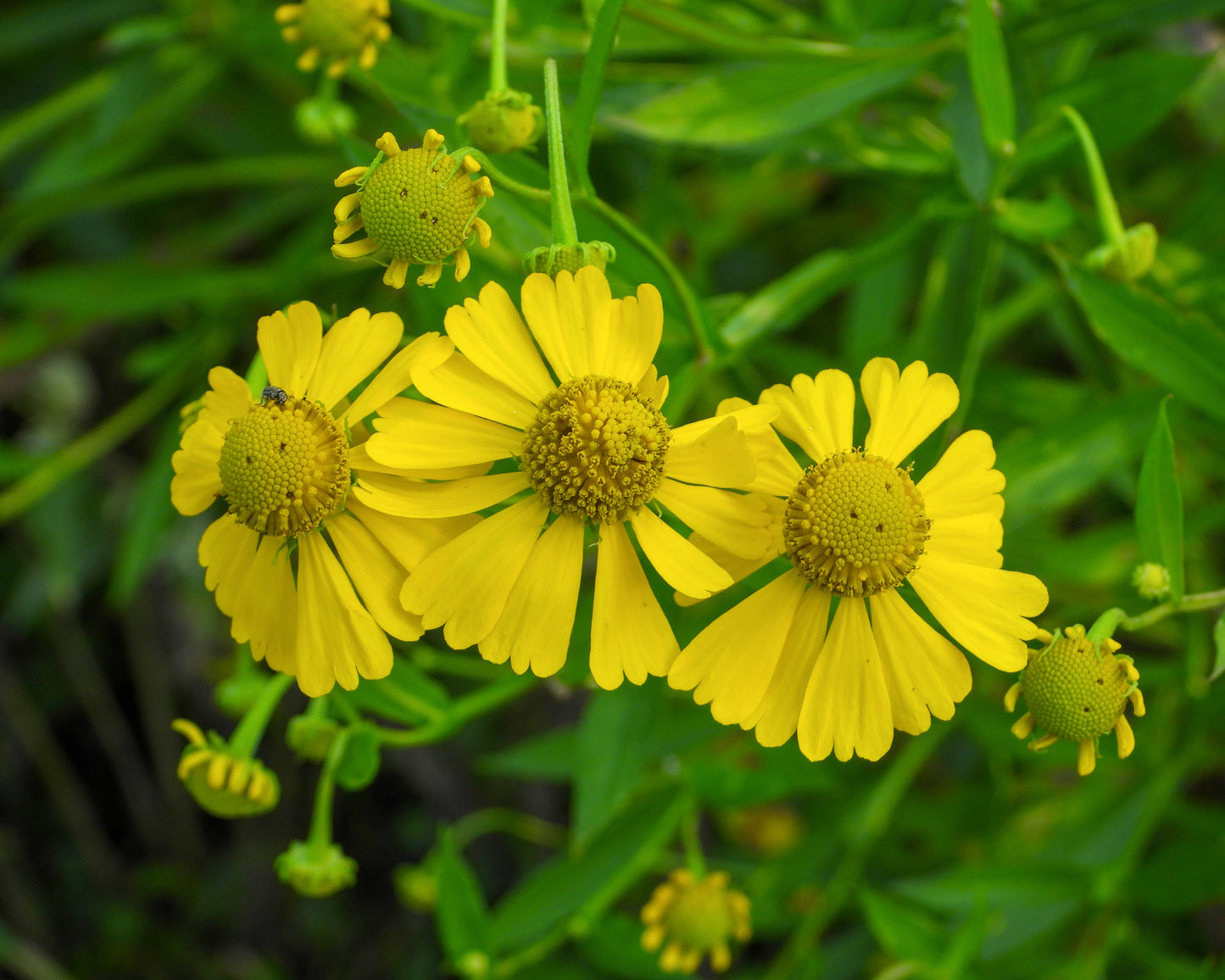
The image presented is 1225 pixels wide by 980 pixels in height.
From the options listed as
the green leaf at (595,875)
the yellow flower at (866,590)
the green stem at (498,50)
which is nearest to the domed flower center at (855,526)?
the yellow flower at (866,590)

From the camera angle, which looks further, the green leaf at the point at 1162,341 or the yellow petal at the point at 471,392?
the green leaf at the point at 1162,341

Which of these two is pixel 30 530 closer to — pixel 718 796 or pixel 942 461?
pixel 718 796

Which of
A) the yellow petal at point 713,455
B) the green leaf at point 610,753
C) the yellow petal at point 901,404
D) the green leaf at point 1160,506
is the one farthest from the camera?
the green leaf at point 610,753

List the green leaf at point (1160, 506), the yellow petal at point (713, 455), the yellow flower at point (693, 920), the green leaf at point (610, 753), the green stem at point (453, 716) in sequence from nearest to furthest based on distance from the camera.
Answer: the yellow petal at point (713, 455) < the green leaf at point (1160, 506) < the green stem at point (453, 716) < the green leaf at point (610, 753) < the yellow flower at point (693, 920)

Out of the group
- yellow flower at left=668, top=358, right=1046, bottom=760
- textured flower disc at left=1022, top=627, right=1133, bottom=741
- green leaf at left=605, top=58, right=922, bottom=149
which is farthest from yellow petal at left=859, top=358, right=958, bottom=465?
green leaf at left=605, top=58, right=922, bottom=149

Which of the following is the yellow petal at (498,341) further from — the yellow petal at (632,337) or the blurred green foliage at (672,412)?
the blurred green foliage at (672,412)

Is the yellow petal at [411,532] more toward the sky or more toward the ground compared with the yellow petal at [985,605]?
more toward the ground

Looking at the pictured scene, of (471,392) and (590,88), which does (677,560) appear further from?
(590,88)

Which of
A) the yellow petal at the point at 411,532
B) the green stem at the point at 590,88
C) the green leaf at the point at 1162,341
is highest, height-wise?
the green leaf at the point at 1162,341
